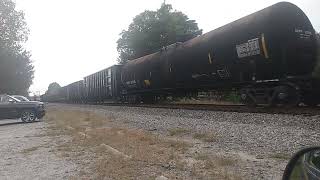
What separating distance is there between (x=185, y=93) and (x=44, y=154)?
1611cm

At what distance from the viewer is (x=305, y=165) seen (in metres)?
2.27

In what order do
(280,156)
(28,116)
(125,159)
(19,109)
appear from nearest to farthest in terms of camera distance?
(280,156) → (125,159) → (19,109) → (28,116)

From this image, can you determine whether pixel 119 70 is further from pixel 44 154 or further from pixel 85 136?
pixel 44 154

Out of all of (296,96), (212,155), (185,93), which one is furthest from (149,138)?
(185,93)

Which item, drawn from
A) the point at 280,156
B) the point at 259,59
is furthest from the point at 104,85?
the point at 280,156

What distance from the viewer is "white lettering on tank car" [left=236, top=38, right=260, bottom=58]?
16.5 meters

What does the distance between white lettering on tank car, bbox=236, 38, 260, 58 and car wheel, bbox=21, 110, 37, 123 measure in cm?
1161

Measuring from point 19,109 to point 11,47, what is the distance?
25884mm

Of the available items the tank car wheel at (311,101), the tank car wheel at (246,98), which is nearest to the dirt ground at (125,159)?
the tank car wheel at (311,101)

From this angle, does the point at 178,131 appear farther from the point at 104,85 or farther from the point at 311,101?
the point at 104,85

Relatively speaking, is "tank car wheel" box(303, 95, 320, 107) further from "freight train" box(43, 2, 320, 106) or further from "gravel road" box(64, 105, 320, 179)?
"gravel road" box(64, 105, 320, 179)

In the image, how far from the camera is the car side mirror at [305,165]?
7.06ft

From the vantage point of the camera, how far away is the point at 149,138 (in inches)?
426

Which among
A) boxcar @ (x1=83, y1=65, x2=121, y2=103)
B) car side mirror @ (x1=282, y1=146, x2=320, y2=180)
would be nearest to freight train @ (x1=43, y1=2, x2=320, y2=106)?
boxcar @ (x1=83, y1=65, x2=121, y2=103)
